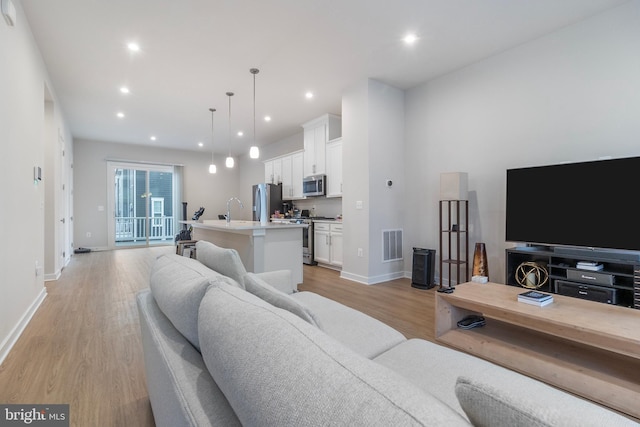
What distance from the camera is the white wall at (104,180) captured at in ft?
24.9

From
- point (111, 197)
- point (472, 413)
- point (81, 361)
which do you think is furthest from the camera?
point (111, 197)

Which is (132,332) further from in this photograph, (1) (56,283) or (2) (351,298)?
(1) (56,283)

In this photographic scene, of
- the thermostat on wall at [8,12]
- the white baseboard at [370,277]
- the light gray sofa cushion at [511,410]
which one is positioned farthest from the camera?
the white baseboard at [370,277]

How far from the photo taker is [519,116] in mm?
3518

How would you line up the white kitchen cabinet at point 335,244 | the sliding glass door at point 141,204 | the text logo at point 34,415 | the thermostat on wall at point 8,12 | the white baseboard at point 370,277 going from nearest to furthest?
the text logo at point 34,415
the thermostat on wall at point 8,12
the white baseboard at point 370,277
the white kitchen cabinet at point 335,244
the sliding glass door at point 141,204

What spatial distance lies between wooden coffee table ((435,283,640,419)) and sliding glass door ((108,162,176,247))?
8535mm

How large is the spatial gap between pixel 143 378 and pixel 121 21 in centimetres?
325

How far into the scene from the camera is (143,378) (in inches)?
76.0

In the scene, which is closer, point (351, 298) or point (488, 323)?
point (488, 323)

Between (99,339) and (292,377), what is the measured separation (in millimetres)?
2743

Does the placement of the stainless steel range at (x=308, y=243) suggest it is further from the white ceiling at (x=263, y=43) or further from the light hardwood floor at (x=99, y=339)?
the white ceiling at (x=263, y=43)

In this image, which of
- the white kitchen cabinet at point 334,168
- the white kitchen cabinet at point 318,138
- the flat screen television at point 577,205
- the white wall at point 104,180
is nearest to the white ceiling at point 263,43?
the white kitchen cabinet at point 318,138

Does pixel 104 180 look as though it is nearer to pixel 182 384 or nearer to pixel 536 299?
pixel 182 384

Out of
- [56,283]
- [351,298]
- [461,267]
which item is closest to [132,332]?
[351,298]
